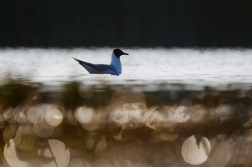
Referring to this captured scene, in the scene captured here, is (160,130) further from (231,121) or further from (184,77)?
(184,77)

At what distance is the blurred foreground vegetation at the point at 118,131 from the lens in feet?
20.6

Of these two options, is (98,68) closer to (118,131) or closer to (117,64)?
(117,64)

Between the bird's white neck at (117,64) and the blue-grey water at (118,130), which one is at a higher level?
the blue-grey water at (118,130)

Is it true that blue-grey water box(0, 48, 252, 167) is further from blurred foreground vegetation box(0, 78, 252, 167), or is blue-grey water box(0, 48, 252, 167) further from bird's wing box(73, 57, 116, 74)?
bird's wing box(73, 57, 116, 74)
